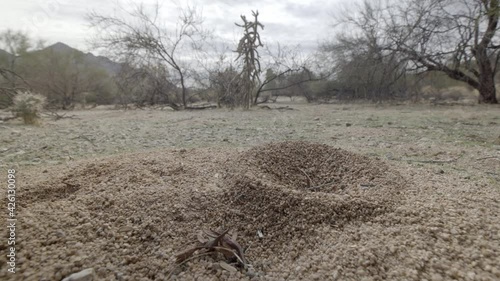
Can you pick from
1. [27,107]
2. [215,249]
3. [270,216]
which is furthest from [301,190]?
[27,107]

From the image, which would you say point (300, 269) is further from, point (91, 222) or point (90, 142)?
point (90, 142)

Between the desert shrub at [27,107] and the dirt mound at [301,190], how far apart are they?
5.94m

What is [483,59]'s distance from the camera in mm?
9023

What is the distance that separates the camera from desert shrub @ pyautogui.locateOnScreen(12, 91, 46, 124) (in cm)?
613

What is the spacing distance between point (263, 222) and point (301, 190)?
453 millimetres

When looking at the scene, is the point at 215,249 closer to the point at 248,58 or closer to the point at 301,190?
the point at 301,190

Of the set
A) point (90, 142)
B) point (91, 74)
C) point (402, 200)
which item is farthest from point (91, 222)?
point (91, 74)

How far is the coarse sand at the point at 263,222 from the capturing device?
3.49 ft

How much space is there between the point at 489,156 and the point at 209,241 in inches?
113

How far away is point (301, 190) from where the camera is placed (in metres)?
1.85

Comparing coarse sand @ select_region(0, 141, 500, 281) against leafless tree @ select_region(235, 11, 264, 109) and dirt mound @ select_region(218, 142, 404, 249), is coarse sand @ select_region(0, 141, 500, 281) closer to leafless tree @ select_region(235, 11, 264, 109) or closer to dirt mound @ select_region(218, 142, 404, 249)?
dirt mound @ select_region(218, 142, 404, 249)

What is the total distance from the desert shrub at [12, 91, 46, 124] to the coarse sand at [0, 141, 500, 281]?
4991 mm

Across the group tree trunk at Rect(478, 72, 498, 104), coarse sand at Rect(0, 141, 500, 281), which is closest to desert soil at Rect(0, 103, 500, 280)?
coarse sand at Rect(0, 141, 500, 281)

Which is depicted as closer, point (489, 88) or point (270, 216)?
point (270, 216)
